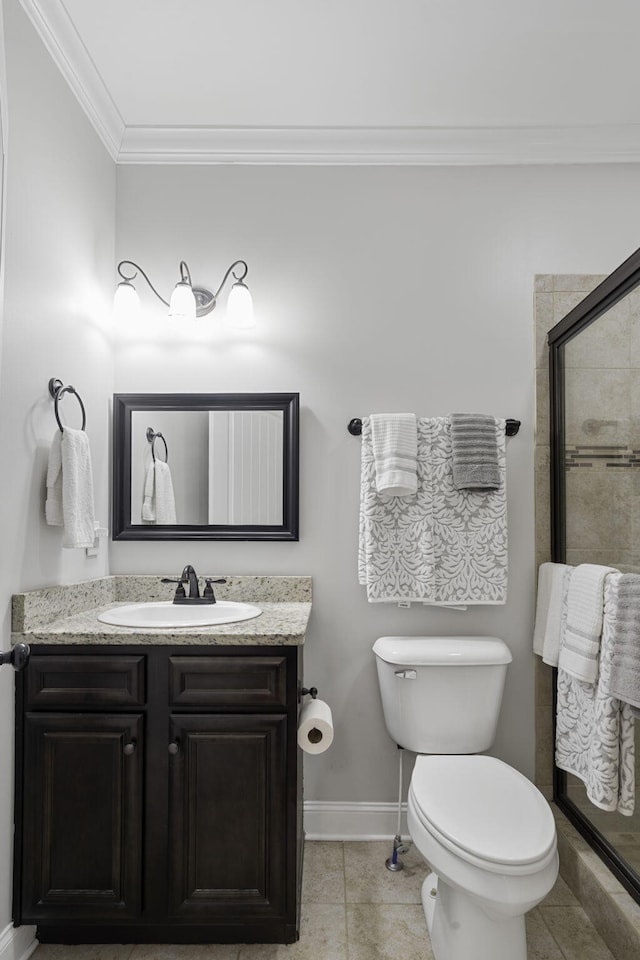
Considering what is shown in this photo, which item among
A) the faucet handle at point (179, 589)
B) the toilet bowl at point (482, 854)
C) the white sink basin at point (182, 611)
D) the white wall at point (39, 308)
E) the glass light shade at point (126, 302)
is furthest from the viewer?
the glass light shade at point (126, 302)

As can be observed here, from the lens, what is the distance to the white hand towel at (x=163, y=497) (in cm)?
237

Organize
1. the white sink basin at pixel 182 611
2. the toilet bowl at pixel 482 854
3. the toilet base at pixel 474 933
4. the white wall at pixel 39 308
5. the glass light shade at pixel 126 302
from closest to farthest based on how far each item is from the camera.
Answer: the toilet bowl at pixel 482 854
the toilet base at pixel 474 933
the white wall at pixel 39 308
the white sink basin at pixel 182 611
the glass light shade at pixel 126 302

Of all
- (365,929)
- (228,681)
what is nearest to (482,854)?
(365,929)

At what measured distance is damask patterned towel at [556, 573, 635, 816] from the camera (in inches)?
65.8

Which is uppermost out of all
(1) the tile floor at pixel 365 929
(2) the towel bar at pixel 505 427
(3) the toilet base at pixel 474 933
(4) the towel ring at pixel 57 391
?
(4) the towel ring at pixel 57 391

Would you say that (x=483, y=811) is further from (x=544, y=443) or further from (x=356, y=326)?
(x=356, y=326)

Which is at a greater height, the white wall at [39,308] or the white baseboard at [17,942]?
the white wall at [39,308]

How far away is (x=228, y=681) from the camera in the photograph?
1.72 meters

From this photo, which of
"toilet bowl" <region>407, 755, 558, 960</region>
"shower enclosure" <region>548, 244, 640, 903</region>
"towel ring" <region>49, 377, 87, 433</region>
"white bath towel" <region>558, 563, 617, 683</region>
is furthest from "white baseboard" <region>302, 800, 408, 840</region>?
"towel ring" <region>49, 377, 87, 433</region>

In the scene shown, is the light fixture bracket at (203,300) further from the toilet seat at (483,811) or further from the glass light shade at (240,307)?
the toilet seat at (483,811)

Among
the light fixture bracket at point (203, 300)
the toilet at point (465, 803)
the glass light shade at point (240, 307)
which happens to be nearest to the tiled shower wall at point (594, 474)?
the toilet at point (465, 803)

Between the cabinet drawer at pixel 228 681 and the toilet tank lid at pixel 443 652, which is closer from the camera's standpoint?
the cabinet drawer at pixel 228 681

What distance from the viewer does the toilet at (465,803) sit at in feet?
4.76

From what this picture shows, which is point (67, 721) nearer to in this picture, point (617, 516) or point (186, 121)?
point (617, 516)
